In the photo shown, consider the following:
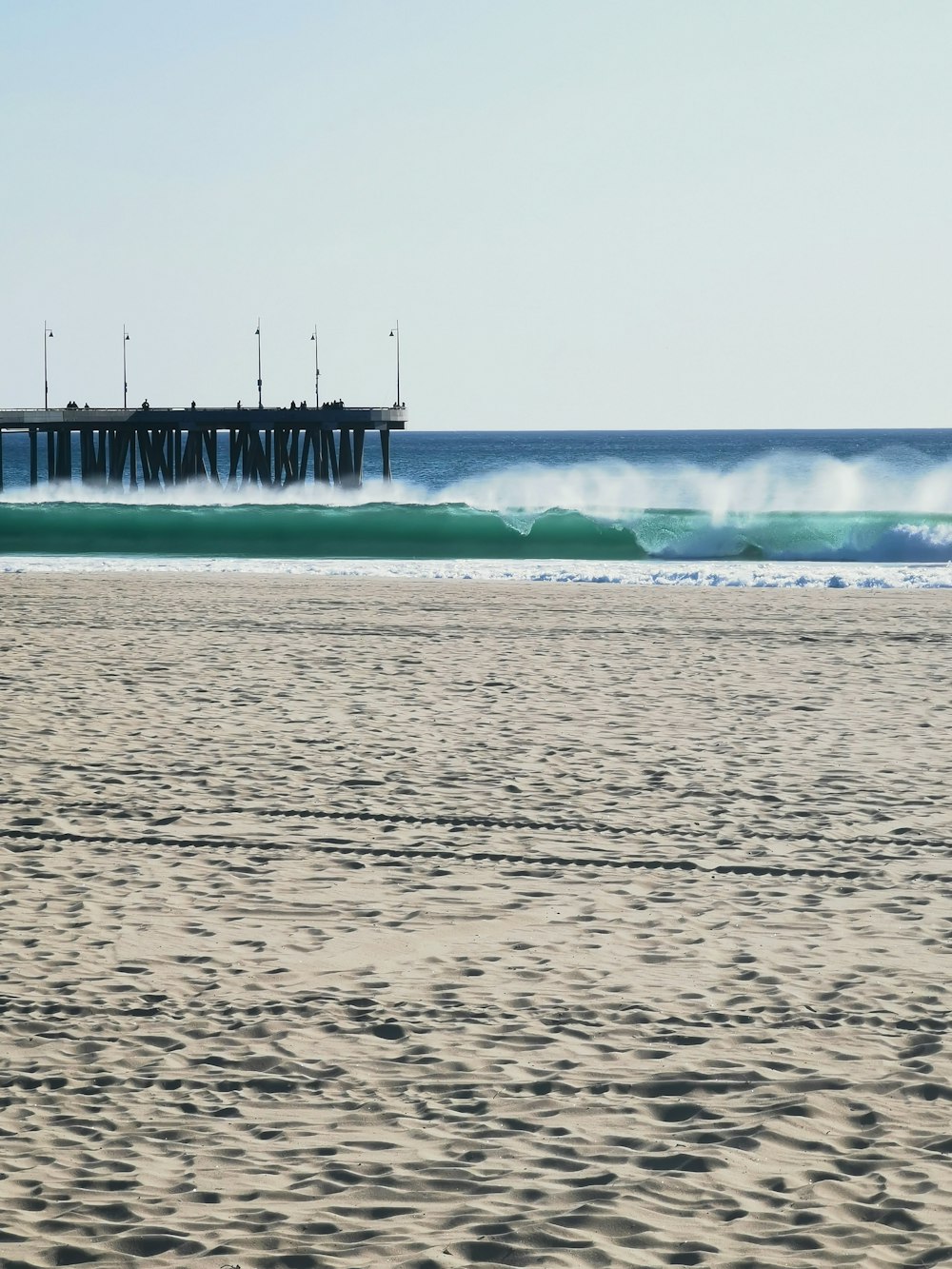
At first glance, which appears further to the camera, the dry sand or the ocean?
the ocean

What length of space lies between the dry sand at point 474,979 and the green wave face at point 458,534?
18.2 meters

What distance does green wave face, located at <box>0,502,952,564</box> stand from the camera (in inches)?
1120

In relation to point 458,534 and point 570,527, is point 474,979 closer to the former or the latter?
point 458,534

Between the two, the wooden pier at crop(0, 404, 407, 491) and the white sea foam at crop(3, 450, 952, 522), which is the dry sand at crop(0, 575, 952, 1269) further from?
the wooden pier at crop(0, 404, 407, 491)

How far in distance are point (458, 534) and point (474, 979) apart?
86.0 ft

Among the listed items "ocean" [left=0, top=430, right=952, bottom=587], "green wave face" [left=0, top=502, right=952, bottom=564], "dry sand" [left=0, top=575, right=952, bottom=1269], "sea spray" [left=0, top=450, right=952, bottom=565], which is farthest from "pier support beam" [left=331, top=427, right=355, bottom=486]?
"dry sand" [left=0, top=575, right=952, bottom=1269]

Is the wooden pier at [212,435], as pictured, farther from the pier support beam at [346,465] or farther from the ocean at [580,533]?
the ocean at [580,533]

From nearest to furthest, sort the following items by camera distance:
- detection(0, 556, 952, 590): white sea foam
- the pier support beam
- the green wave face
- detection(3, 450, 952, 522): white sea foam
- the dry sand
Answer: the dry sand, detection(0, 556, 952, 590): white sea foam, the green wave face, detection(3, 450, 952, 522): white sea foam, the pier support beam

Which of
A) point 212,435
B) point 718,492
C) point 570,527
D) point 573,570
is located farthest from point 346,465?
point 573,570

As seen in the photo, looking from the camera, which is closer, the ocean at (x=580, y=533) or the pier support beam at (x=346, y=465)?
the ocean at (x=580, y=533)

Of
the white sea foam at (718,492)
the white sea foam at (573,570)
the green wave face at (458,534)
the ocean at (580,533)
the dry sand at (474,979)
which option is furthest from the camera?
the white sea foam at (718,492)

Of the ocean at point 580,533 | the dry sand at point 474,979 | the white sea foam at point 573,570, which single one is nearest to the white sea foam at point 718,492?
the ocean at point 580,533

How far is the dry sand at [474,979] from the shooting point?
3395 mm

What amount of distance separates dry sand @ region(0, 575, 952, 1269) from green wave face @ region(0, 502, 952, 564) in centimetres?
1825
